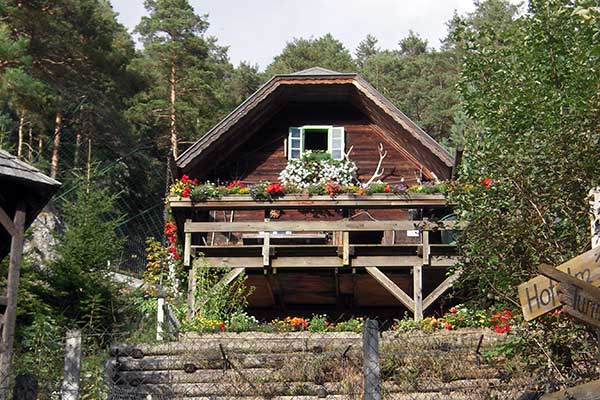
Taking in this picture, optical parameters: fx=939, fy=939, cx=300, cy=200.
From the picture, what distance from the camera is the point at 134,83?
115 feet

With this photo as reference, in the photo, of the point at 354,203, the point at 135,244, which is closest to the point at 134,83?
the point at 135,244

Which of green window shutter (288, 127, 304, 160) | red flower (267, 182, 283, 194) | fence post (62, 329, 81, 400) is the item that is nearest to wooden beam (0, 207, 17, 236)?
fence post (62, 329, 81, 400)

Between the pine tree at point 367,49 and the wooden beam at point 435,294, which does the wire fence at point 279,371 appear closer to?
the wooden beam at point 435,294

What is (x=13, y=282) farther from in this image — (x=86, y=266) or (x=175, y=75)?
(x=175, y=75)

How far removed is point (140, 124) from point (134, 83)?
1.68 metres

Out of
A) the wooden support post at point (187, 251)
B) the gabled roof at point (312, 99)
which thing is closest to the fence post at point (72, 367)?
the wooden support post at point (187, 251)

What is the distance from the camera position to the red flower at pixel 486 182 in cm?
998

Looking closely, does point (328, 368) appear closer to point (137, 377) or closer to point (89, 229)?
point (137, 377)

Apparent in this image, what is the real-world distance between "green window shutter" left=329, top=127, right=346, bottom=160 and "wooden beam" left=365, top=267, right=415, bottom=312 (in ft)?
14.2

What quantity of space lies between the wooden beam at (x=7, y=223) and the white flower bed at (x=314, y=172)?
9.78 meters

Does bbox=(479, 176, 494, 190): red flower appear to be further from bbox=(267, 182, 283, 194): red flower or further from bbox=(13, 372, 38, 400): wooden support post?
bbox=(267, 182, 283, 194): red flower

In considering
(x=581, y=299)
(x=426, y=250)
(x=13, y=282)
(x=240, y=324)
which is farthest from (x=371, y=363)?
(x=426, y=250)

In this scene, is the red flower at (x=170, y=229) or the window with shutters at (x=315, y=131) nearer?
the red flower at (x=170, y=229)

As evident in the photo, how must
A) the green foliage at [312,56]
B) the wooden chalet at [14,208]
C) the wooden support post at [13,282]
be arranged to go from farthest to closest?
1. the green foliage at [312,56]
2. the wooden chalet at [14,208]
3. the wooden support post at [13,282]
